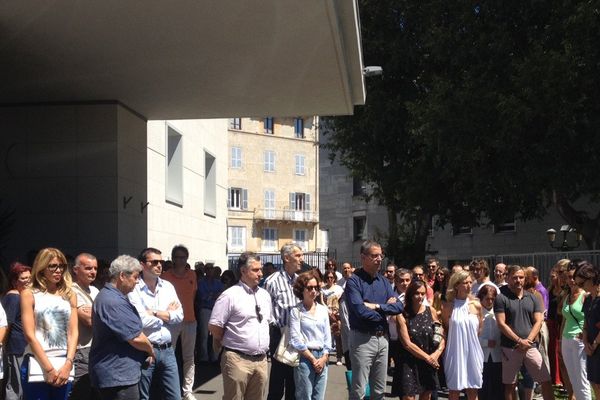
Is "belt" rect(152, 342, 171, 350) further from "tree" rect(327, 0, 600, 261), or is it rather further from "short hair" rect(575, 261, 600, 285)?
"tree" rect(327, 0, 600, 261)

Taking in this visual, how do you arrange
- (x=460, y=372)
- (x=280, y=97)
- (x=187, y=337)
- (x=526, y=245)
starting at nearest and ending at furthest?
(x=460, y=372) → (x=187, y=337) → (x=280, y=97) → (x=526, y=245)

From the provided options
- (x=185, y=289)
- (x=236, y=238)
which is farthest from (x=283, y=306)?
(x=236, y=238)

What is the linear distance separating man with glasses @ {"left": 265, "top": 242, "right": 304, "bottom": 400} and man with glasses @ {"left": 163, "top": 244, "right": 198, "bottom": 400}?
6.91 ft

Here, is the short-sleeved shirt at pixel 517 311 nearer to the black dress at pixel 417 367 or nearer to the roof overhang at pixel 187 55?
the black dress at pixel 417 367

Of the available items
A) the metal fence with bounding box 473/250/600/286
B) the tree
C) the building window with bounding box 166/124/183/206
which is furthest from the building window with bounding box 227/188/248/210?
the building window with bounding box 166/124/183/206

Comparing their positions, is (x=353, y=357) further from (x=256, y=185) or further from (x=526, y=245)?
(x=256, y=185)

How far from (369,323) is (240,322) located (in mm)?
1411

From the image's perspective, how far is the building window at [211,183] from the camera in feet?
81.8

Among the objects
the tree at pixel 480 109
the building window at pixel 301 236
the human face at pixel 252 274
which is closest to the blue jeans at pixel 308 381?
the human face at pixel 252 274

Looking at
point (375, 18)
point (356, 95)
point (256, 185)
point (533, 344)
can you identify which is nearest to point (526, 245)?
point (375, 18)

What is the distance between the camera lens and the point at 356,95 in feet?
50.7

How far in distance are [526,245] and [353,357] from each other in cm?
2966

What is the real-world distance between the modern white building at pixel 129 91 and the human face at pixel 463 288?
11.5 feet

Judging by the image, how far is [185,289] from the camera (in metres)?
12.2
